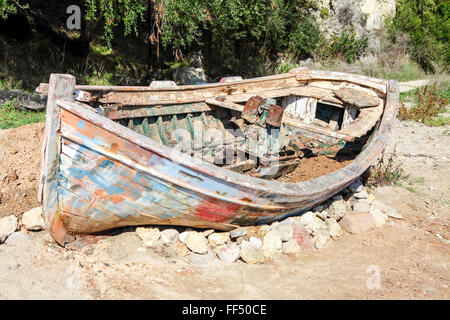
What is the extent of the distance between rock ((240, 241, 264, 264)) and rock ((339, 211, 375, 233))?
1.45m

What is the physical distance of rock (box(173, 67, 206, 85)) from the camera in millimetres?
10972

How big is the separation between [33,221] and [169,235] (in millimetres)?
1588

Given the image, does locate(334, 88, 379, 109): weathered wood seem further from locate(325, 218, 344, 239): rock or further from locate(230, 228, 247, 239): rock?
locate(230, 228, 247, 239): rock

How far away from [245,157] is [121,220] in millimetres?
2177

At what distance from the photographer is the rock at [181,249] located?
13.9ft

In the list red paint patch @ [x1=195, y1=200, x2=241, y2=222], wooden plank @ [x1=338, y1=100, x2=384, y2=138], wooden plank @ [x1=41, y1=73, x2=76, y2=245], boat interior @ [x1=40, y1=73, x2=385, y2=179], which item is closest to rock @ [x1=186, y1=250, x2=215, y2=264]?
red paint patch @ [x1=195, y1=200, x2=241, y2=222]

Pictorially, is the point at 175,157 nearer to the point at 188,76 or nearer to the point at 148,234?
the point at 148,234

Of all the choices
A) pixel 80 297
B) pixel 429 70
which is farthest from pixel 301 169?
pixel 429 70

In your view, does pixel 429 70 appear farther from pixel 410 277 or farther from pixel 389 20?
pixel 410 277

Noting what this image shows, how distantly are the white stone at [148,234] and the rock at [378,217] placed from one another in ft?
9.66

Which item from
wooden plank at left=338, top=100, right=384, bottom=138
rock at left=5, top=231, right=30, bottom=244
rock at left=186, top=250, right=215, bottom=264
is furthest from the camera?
wooden plank at left=338, top=100, right=384, bottom=138

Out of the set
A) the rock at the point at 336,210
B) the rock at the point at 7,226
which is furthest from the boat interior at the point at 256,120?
the rock at the point at 7,226

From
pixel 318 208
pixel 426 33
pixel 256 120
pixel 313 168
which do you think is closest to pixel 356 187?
pixel 313 168

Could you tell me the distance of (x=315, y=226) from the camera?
15.8 feet
